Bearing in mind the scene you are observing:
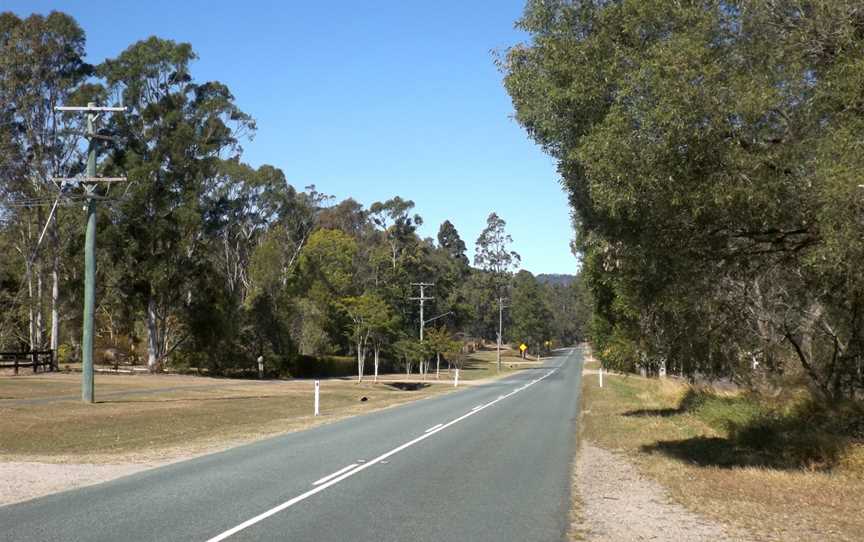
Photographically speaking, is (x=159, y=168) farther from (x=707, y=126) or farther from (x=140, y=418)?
(x=707, y=126)

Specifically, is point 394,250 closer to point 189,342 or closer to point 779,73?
point 189,342

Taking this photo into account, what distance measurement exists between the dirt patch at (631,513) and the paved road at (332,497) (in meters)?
0.34

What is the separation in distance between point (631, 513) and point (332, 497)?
12.2 ft

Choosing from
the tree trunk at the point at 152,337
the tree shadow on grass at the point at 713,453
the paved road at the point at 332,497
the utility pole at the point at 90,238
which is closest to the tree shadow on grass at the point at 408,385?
the tree trunk at the point at 152,337

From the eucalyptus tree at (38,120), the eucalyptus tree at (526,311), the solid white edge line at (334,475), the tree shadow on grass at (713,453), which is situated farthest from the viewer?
the eucalyptus tree at (526,311)

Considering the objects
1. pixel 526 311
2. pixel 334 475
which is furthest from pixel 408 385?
pixel 526 311

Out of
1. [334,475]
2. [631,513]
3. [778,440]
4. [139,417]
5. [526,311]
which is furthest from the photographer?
[526,311]

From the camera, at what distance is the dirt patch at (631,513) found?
8031 millimetres

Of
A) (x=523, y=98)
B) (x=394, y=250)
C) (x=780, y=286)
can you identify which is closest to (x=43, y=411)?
(x=523, y=98)

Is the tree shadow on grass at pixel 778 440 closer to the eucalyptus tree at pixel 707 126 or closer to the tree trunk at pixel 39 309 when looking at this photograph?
the eucalyptus tree at pixel 707 126

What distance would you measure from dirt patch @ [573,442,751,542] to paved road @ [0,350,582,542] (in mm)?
340

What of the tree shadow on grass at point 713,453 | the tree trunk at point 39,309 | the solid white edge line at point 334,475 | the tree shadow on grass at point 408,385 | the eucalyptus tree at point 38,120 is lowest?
the tree shadow on grass at point 408,385

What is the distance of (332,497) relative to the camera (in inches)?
385

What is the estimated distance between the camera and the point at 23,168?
45.7 meters
